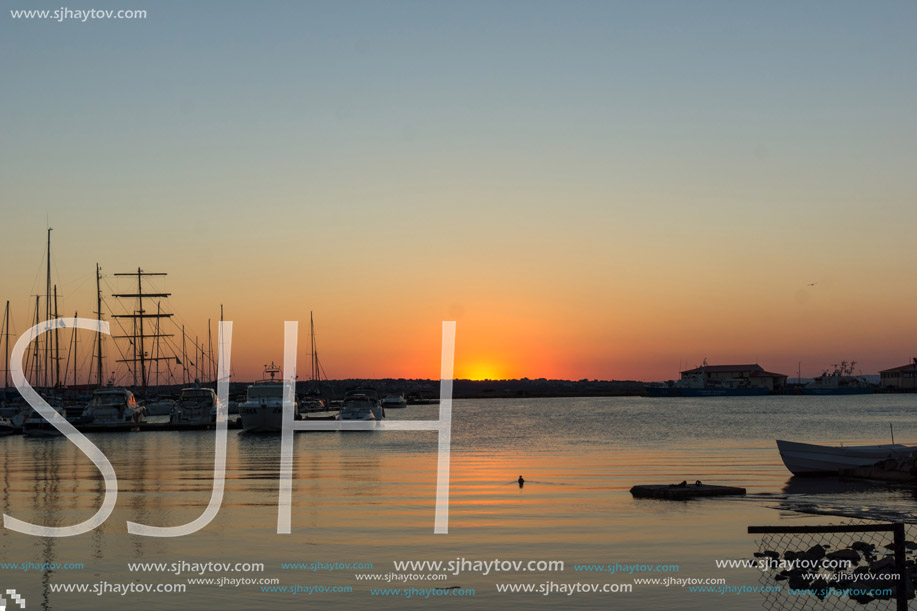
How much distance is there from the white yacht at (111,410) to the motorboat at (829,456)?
67.1 m

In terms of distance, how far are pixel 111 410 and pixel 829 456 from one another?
70.4m

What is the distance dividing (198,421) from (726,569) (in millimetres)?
79006

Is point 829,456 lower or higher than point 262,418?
higher

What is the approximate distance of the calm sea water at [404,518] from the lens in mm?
18328

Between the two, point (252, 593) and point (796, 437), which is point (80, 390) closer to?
point (796, 437)

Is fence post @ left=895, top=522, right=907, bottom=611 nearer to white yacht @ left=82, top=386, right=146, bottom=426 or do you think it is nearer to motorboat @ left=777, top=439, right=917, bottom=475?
motorboat @ left=777, top=439, right=917, bottom=475

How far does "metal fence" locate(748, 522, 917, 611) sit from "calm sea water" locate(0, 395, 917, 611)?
2.00ft

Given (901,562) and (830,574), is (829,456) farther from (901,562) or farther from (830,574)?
(901,562)

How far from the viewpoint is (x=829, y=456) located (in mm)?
41094

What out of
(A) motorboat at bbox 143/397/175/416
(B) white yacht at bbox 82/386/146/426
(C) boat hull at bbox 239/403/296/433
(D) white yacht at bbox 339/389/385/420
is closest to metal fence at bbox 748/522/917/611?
(C) boat hull at bbox 239/403/296/433

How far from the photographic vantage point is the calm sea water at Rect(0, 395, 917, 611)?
60.1ft

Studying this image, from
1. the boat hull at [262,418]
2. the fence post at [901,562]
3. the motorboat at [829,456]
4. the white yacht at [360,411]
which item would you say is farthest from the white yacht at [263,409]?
the fence post at [901,562]

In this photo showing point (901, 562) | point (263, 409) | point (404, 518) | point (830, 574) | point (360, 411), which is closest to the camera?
point (901, 562)

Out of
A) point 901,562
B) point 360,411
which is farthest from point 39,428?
point 901,562
